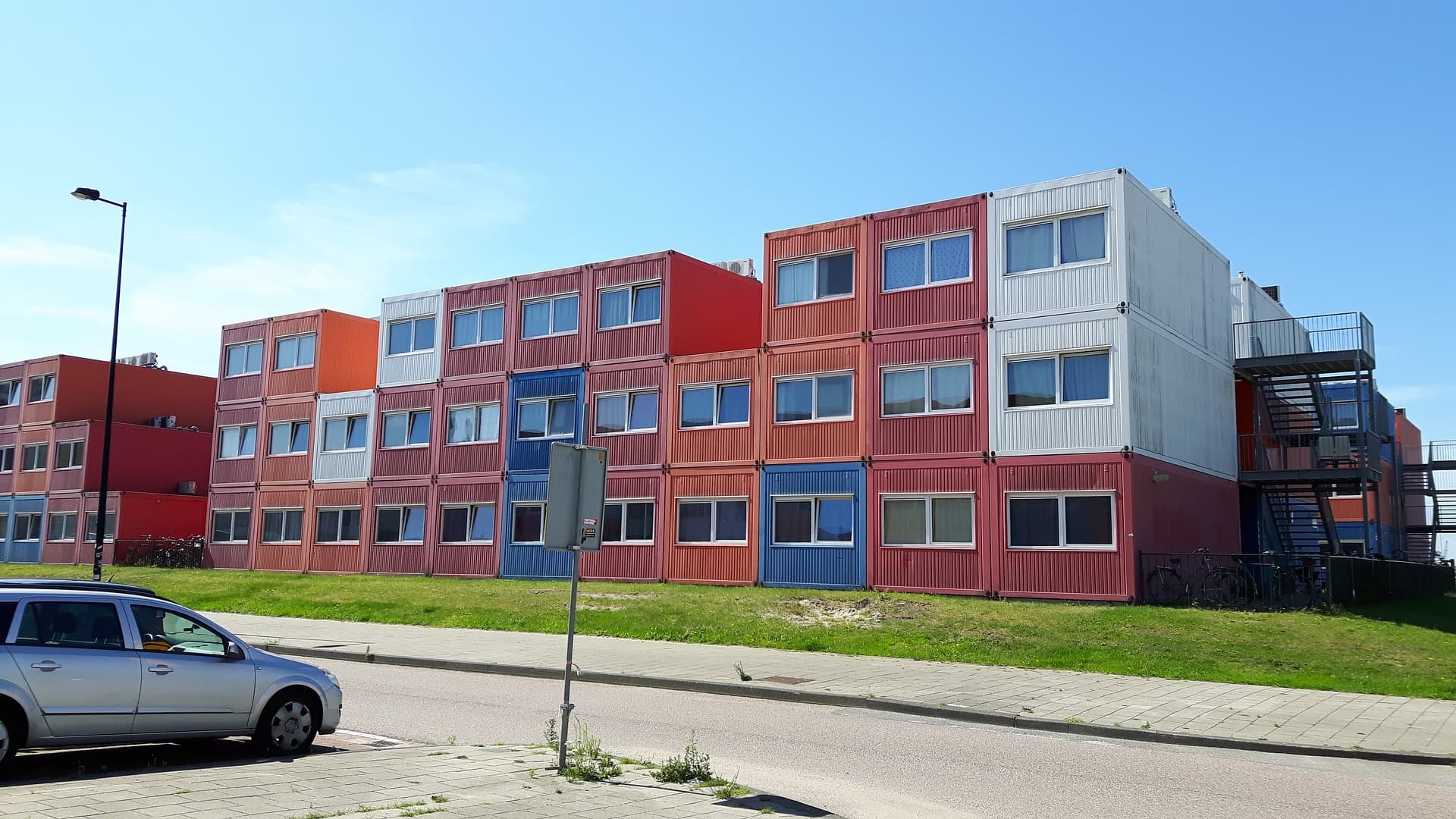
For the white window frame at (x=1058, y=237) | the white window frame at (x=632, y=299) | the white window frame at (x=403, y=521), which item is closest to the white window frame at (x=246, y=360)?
the white window frame at (x=403, y=521)

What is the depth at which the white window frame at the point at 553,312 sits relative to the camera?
3631 centimetres

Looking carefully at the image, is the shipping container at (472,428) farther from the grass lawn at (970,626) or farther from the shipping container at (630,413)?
the grass lawn at (970,626)

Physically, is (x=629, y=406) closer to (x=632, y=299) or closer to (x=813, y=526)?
(x=632, y=299)

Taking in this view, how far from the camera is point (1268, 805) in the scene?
8766 mm

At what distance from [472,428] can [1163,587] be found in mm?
22090

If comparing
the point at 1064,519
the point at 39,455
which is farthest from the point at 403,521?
the point at 39,455

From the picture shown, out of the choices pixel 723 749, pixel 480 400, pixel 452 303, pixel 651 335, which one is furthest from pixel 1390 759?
pixel 452 303

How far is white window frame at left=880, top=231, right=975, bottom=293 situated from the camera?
93.2 ft

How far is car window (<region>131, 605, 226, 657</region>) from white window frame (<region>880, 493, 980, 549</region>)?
65.0 ft

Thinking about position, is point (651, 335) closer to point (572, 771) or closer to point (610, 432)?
point (610, 432)

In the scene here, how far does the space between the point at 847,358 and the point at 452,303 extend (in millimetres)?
15706

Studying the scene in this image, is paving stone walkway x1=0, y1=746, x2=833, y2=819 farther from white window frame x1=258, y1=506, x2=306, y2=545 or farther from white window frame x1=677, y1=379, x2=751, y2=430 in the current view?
white window frame x1=258, y1=506, x2=306, y2=545

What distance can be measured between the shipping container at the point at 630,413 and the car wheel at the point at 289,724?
22.9m

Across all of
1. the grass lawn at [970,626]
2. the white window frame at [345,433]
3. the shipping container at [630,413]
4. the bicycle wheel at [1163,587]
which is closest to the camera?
the grass lawn at [970,626]
